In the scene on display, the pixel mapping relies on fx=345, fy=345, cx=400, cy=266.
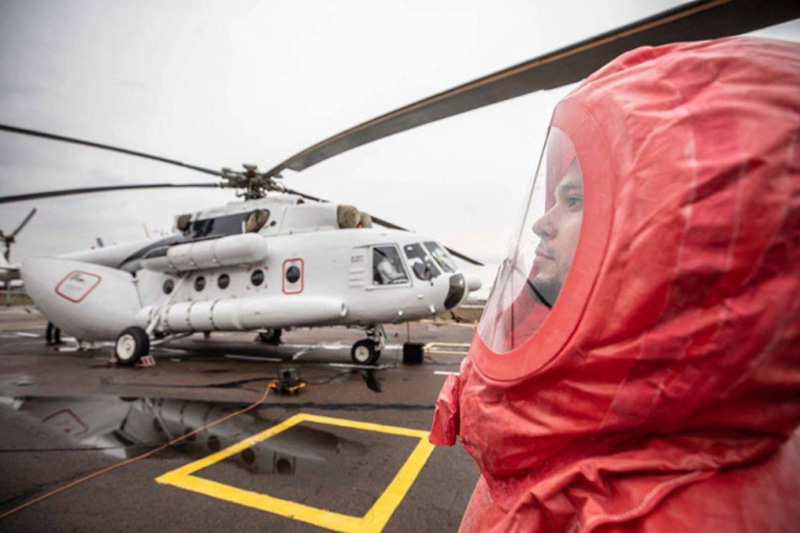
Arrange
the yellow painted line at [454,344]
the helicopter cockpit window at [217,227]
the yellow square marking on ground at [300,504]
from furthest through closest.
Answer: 1. the yellow painted line at [454,344]
2. the helicopter cockpit window at [217,227]
3. the yellow square marking on ground at [300,504]

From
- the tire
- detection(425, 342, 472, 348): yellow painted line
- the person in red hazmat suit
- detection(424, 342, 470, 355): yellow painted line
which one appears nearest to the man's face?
the person in red hazmat suit

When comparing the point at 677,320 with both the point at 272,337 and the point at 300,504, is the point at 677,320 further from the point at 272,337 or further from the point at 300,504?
the point at 272,337

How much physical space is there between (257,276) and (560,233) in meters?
7.61

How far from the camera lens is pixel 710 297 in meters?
0.63

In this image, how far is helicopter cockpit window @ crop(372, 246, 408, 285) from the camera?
7043 mm

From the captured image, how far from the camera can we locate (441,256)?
7.61 metres

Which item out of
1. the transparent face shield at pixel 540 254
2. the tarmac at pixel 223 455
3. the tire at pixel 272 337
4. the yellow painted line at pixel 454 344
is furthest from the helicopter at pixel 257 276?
the transparent face shield at pixel 540 254

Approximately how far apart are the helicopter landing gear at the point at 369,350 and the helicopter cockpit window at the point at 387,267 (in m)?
1.36

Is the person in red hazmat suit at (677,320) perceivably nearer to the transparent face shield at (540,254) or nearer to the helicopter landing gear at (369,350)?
the transparent face shield at (540,254)

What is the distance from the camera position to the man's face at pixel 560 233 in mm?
958

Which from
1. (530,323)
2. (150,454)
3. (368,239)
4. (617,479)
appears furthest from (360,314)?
(617,479)

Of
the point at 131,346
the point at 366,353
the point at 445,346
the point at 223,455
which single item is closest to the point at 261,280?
the point at 366,353

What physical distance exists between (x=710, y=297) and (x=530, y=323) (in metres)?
0.60

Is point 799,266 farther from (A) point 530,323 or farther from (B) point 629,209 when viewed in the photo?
(A) point 530,323
